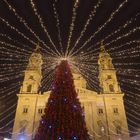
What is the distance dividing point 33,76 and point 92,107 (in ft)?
35.1

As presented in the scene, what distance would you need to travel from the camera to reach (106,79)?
34.6 metres

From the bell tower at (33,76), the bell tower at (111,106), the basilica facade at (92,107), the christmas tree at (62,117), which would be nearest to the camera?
the christmas tree at (62,117)

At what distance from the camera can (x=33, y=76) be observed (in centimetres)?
3500

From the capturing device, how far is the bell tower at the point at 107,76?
33938 mm

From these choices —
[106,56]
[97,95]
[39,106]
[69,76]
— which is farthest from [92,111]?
[69,76]

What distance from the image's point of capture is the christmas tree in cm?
1067

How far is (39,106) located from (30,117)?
7.26 ft

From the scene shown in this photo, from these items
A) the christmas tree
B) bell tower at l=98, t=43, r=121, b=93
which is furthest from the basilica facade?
the christmas tree

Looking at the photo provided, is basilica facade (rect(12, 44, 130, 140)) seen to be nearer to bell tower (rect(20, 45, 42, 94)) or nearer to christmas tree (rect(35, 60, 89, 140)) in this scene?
bell tower (rect(20, 45, 42, 94))

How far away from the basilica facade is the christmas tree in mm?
19519

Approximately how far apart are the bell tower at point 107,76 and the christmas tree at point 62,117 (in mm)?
22637

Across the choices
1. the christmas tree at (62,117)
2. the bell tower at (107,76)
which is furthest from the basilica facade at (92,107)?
the christmas tree at (62,117)

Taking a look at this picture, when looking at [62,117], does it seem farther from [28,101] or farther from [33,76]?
[33,76]

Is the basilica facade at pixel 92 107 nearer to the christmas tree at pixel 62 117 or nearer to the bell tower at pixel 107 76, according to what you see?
the bell tower at pixel 107 76
